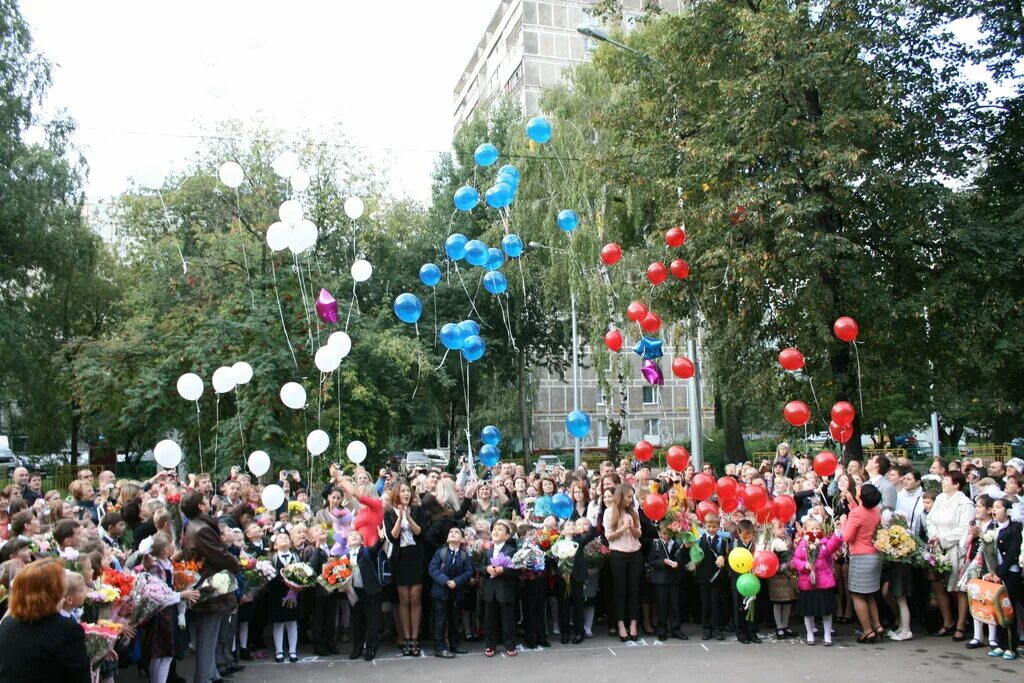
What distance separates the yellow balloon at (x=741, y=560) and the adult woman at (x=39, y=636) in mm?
7205

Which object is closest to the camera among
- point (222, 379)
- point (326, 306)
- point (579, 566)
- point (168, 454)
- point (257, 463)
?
point (579, 566)

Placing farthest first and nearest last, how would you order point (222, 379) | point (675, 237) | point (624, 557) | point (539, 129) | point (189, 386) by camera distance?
point (539, 129)
point (675, 237)
point (222, 379)
point (189, 386)
point (624, 557)

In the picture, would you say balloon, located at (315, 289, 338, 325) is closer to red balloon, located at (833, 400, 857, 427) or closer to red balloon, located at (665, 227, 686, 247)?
red balloon, located at (665, 227, 686, 247)

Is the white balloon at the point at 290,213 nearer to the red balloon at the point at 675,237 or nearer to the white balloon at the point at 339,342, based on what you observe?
the white balloon at the point at 339,342

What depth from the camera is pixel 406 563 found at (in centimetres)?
977

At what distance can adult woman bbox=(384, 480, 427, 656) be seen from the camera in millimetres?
9719

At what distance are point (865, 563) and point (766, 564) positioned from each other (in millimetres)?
1137

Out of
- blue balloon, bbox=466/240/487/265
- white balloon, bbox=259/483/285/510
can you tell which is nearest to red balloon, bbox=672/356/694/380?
blue balloon, bbox=466/240/487/265

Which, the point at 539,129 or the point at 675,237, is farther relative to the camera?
the point at 539,129

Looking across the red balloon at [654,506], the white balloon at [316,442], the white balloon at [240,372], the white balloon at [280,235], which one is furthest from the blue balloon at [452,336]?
the red balloon at [654,506]

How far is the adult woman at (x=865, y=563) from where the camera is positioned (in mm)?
9984

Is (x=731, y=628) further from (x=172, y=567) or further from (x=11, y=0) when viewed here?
(x=11, y=0)

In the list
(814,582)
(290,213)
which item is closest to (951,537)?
(814,582)

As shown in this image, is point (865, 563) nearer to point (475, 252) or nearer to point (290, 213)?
point (475, 252)
